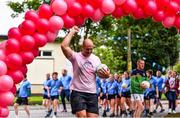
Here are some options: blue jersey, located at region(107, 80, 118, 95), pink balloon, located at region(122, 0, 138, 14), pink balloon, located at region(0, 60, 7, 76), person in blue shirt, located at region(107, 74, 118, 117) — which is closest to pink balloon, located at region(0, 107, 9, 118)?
pink balloon, located at region(0, 60, 7, 76)

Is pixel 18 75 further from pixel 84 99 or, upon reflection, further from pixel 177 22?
pixel 177 22

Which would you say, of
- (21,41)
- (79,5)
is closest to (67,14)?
(79,5)

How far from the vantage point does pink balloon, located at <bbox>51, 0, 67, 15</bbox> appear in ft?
31.0

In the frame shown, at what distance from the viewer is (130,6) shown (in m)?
10.0

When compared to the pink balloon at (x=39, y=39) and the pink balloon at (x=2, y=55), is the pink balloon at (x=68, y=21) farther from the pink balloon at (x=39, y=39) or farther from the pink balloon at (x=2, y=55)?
the pink balloon at (x=2, y=55)

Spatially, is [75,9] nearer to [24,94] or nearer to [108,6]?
[108,6]

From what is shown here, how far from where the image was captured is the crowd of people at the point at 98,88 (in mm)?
9711

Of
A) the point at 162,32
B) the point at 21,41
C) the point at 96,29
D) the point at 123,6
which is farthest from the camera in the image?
the point at 162,32

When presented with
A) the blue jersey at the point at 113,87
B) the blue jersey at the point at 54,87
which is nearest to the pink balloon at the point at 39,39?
the blue jersey at the point at 54,87

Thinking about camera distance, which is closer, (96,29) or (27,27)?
(27,27)

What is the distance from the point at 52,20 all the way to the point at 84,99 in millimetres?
1511

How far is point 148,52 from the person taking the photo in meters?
53.5

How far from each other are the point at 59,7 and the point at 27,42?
822 mm

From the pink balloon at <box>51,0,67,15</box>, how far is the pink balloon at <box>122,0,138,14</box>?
1.17m
